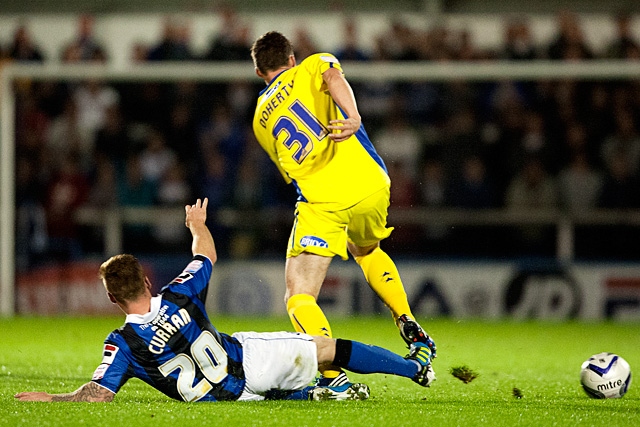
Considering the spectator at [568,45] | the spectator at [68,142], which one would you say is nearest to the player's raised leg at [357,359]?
the spectator at [68,142]

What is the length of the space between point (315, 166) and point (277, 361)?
1.36m

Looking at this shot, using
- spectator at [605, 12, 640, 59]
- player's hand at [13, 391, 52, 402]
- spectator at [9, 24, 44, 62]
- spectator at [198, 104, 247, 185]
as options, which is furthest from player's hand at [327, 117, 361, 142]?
spectator at [9, 24, 44, 62]

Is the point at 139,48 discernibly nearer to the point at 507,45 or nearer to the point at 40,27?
the point at 40,27

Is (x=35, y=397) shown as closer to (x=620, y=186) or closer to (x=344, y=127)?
(x=344, y=127)

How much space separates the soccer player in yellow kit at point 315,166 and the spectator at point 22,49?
8.70 m

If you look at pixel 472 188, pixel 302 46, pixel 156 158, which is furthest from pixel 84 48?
pixel 472 188

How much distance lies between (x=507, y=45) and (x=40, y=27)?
6.65 m

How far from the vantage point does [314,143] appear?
5996 mm

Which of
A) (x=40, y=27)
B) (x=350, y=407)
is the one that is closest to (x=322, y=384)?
(x=350, y=407)

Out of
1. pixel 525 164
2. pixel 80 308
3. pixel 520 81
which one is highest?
pixel 520 81

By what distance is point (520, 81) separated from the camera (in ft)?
44.7

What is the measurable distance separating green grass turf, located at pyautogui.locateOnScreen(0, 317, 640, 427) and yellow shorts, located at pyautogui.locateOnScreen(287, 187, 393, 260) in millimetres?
876

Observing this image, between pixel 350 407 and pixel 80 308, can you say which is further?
pixel 80 308

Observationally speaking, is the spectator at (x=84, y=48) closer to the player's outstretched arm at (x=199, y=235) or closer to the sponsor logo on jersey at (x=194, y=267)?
the player's outstretched arm at (x=199, y=235)
